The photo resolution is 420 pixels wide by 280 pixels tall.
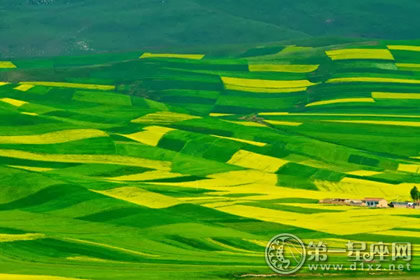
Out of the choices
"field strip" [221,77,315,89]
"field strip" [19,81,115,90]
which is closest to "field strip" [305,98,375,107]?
"field strip" [221,77,315,89]

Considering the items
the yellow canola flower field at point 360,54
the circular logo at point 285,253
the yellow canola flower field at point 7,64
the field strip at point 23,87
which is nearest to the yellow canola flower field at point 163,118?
the field strip at point 23,87

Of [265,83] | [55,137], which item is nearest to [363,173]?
[55,137]

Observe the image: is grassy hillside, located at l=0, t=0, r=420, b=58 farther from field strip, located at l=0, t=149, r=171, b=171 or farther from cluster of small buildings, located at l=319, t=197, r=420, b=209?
cluster of small buildings, located at l=319, t=197, r=420, b=209

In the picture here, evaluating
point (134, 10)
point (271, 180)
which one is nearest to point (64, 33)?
point (134, 10)

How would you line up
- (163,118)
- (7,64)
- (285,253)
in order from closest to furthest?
(285,253) → (163,118) → (7,64)

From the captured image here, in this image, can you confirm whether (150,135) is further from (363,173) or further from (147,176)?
(363,173)
